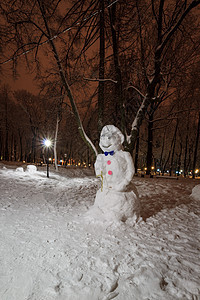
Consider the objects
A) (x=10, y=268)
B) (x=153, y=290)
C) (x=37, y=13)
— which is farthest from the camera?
(x=37, y=13)

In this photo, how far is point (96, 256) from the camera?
2.68 m

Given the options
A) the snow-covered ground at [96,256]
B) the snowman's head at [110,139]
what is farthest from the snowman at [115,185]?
the snow-covered ground at [96,256]

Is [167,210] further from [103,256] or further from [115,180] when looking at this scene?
[103,256]

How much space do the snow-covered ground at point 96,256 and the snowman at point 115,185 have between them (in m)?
0.27

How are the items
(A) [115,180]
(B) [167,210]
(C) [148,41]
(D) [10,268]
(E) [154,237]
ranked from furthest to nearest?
(C) [148,41] < (B) [167,210] < (A) [115,180] < (E) [154,237] < (D) [10,268]

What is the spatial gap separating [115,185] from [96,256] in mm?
1661

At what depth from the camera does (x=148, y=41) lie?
7867mm

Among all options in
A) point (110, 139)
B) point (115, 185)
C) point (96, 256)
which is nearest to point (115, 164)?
point (115, 185)

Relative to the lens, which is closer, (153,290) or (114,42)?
(153,290)

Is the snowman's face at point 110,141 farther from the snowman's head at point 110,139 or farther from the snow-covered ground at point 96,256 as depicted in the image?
the snow-covered ground at point 96,256

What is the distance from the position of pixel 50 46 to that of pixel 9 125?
17486mm

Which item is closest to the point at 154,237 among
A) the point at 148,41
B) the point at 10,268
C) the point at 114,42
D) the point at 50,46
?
the point at 10,268

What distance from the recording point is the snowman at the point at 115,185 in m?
3.86

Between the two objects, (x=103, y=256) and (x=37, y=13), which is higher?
(x=37, y=13)
